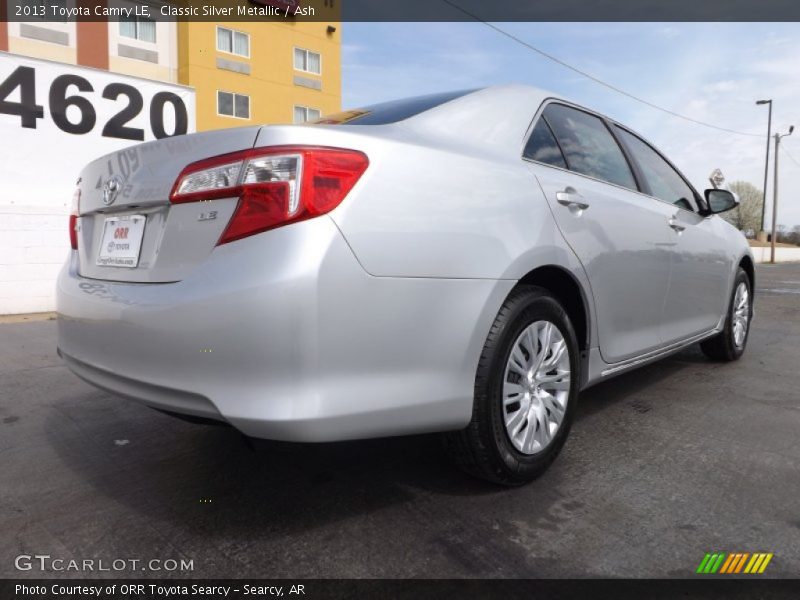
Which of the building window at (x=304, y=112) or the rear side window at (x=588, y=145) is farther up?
the building window at (x=304, y=112)

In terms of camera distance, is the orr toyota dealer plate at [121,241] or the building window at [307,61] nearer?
the orr toyota dealer plate at [121,241]

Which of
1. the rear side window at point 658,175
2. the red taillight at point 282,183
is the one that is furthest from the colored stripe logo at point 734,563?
the rear side window at point 658,175

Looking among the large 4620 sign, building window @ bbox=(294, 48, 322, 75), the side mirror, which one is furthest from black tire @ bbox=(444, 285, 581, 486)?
building window @ bbox=(294, 48, 322, 75)

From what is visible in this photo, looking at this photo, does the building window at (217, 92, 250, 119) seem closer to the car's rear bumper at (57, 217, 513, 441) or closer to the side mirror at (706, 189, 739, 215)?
the side mirror at (706, 189, 739, 215)

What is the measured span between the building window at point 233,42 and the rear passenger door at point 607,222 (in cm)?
2463

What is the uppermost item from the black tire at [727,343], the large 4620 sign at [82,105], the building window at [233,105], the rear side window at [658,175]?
the building window at [233,105]

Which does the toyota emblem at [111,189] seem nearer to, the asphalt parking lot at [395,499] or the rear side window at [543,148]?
the asphalt parking lot at [395,499]

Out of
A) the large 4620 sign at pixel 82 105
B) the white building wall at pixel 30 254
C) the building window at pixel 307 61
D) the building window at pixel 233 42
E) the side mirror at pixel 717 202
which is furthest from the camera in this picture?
the building window at pixel 307 61

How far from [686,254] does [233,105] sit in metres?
24.1

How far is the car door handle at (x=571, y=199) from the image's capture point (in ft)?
8.32

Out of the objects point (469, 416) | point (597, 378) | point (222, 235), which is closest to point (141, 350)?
point (222, 235)

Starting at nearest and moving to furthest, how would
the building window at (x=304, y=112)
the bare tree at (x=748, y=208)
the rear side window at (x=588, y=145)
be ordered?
1. the rear side window at (x=588, y=145)
2. the building window at (x=304, y=112)
3. the bare tree at (x=748, y=208)

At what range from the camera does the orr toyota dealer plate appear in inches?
82.6
